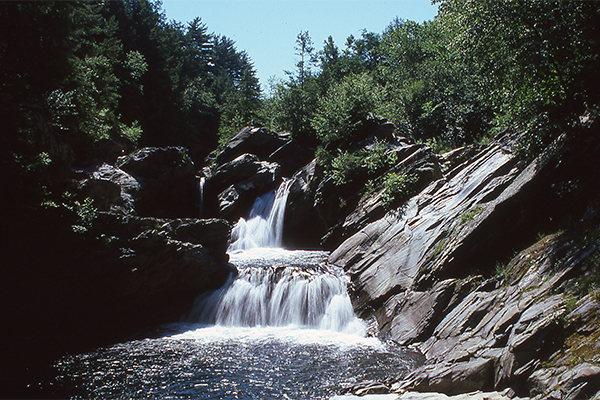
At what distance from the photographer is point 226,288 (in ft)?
51.7

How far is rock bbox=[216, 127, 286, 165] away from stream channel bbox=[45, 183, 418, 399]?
42.8 feet

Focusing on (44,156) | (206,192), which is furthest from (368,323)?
(206,192)

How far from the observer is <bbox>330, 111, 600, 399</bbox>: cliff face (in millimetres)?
7324

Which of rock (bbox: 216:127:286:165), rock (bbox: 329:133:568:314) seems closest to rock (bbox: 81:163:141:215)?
rock (bbox: 216:127:286:165)

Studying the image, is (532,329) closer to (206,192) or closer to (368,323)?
(368,323)

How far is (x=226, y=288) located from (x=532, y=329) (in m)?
11.5

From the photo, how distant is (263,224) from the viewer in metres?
24.6

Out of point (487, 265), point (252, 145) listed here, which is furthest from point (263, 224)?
point (487, 265)

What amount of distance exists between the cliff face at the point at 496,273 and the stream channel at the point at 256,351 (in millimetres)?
1194

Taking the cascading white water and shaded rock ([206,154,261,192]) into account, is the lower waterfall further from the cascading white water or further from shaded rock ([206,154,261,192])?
shaded rock ([206,154,261,192])

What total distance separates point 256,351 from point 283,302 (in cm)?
318

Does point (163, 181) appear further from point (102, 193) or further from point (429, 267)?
point (429, 267)

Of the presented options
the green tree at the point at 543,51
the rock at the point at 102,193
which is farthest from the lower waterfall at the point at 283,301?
the green tree at the point at 543,51

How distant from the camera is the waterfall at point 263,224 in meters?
23.9
